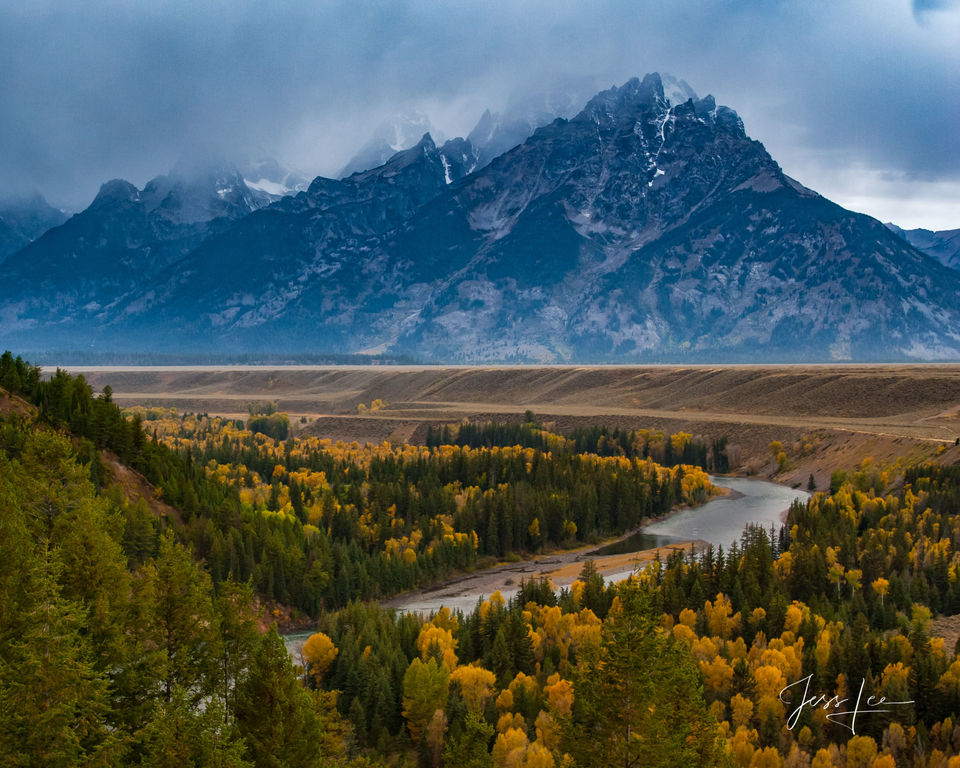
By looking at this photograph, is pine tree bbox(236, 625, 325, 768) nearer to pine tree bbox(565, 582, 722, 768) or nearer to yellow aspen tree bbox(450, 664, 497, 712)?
pine tree bbox(565, 582, 722, 768)

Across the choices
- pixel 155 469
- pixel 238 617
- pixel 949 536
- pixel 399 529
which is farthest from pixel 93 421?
pixel 949 536

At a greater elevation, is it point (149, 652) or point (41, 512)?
point (41, 512)

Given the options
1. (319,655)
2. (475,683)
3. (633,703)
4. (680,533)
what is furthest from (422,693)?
(680,533)

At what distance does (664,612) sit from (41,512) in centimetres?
5295

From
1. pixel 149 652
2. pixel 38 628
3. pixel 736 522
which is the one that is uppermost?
pixel 38 628

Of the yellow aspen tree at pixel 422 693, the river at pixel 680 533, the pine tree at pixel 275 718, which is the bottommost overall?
the river at pixel 680 533

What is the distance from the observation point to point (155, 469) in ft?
331

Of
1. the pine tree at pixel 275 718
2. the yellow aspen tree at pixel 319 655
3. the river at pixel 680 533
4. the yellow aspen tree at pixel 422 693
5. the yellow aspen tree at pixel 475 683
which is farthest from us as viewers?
the river at pixel 680 533

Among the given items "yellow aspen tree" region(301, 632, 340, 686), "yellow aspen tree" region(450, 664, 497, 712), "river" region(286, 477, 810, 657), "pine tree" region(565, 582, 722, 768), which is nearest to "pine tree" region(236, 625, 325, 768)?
"pine tree" region(565, 582, 722, 768)

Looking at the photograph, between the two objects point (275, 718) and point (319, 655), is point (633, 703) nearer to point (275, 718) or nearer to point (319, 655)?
point (275, 718)

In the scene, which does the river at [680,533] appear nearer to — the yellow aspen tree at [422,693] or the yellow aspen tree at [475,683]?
the yellow aspen tree at [422,693]

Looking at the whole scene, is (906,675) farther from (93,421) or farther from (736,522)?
(93,421)

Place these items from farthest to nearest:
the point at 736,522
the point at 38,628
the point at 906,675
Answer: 1. the point at 736,522
2. the point at 906,675
3. the point at 38,628

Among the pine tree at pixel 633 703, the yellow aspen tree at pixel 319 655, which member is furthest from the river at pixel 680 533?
the pine tree at pixel 633 703
